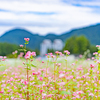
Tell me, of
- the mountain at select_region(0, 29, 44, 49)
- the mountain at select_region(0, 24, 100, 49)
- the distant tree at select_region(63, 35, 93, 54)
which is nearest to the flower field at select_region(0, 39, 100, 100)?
the distant tree at select_region(63, 35, 93, 54)

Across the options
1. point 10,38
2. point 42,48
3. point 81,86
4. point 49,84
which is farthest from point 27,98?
point 10,38

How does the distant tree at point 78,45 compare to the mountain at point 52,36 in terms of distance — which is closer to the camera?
the distant tree at point 78,45

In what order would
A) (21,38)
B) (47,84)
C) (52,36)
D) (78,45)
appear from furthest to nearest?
(21,38)
(52,36)
(78,45)
(47,84)

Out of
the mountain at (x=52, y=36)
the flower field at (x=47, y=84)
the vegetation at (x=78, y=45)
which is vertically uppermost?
the mountain at (x=52, y=36)

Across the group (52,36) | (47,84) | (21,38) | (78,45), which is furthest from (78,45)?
(47,84)

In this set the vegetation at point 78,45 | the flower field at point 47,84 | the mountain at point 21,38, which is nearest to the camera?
the flower field at point 47,84

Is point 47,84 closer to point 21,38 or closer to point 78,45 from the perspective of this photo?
point 78,45

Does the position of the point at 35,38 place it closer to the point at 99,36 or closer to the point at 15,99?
the point at 99,36

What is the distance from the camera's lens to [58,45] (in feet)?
177

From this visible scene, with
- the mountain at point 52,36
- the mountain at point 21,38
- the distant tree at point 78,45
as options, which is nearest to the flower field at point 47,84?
the distant tree at point 78,45

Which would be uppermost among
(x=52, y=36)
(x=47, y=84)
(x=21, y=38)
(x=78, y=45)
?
(x=21, y=38)

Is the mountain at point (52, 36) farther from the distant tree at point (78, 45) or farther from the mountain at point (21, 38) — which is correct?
the distant tree at point (78, 45)

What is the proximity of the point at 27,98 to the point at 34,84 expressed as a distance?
0.73 feet

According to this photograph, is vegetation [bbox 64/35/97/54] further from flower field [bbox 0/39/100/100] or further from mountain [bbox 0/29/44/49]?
flower field [bbox 0/39/100/100]
